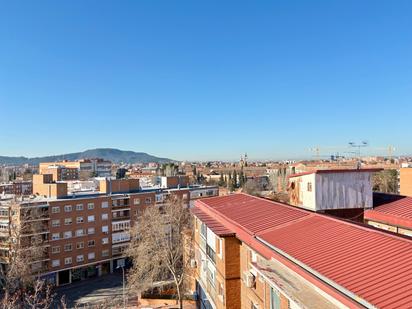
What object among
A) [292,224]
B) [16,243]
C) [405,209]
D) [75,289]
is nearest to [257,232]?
[292,224]

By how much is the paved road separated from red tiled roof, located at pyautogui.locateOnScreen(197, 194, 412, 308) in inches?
1032

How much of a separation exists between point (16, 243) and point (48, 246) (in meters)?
6.97

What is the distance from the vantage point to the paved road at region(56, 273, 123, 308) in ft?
118

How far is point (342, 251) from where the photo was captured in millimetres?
8914

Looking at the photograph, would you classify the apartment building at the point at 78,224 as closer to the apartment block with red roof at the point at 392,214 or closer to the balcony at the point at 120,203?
the balcony at the point at 120,203

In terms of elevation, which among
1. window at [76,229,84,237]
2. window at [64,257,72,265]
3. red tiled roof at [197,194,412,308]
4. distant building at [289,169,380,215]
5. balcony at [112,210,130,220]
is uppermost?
distant building at [289,169,380,215]

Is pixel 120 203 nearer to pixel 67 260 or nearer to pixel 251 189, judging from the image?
pixel 67 260

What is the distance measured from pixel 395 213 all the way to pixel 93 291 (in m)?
35.0

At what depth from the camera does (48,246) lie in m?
41.3

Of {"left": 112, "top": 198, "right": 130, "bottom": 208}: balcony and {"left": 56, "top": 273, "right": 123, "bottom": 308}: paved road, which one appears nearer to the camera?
{"left": 56, "top": 273, "right": 123, "bottom": 308}: paved road

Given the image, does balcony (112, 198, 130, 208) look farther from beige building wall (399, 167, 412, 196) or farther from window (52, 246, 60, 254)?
beige building wall (399, 167, 412, 196)

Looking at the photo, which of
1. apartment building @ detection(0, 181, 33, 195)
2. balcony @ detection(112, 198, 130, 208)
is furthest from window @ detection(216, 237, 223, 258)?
apartment building @ detection(0, 181, 33, 195)

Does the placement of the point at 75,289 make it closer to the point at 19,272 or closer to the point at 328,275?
the point at 19,272

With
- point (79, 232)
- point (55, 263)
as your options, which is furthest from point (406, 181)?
point (55, 263)
